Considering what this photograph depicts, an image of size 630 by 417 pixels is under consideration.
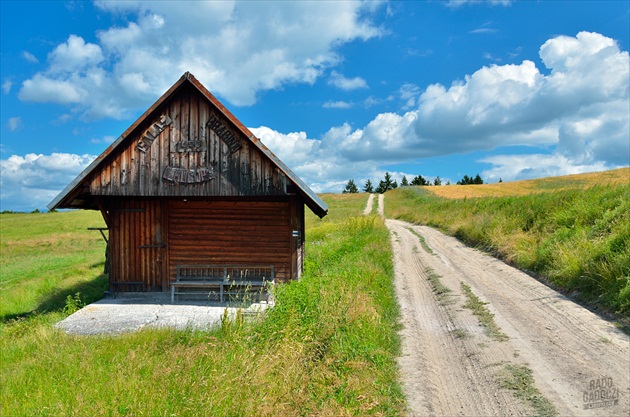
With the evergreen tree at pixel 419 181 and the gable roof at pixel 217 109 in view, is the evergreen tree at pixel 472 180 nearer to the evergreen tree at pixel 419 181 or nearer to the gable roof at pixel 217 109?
the evergreen tree at pixel 419 181

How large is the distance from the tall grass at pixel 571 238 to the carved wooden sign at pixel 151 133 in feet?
36.6

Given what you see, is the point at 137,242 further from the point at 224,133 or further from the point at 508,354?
the point at 508,354

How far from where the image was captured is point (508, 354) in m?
7.34

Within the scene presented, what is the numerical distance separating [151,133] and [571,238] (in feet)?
40.9

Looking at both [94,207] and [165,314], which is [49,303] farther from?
[165,314]

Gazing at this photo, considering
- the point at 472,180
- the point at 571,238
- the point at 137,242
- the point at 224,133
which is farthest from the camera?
the point at 472,180

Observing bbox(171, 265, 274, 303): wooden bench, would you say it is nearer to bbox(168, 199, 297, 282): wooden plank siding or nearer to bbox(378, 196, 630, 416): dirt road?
bbox(168, 199, 297, 282): wooden plank siding

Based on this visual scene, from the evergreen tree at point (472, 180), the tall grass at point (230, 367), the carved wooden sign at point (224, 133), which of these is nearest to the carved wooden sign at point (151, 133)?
the carved wooden sign at point (224, 133)

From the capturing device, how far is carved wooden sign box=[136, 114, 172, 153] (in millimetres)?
11656

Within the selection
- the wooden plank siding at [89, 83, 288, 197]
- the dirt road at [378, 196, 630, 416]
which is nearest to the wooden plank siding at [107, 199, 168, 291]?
the wooden plank siding at [89, 83, 288, 197]

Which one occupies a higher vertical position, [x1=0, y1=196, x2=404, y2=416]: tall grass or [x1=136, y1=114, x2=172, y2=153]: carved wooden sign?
[x1=136, y1=114, x2=172, y2=153]: carved wooden sign

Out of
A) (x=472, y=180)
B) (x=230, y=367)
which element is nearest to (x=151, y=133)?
(x=230, y=367)

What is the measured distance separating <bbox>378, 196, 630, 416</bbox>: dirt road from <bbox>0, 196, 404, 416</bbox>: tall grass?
0.59 metres

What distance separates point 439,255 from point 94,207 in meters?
12.8
